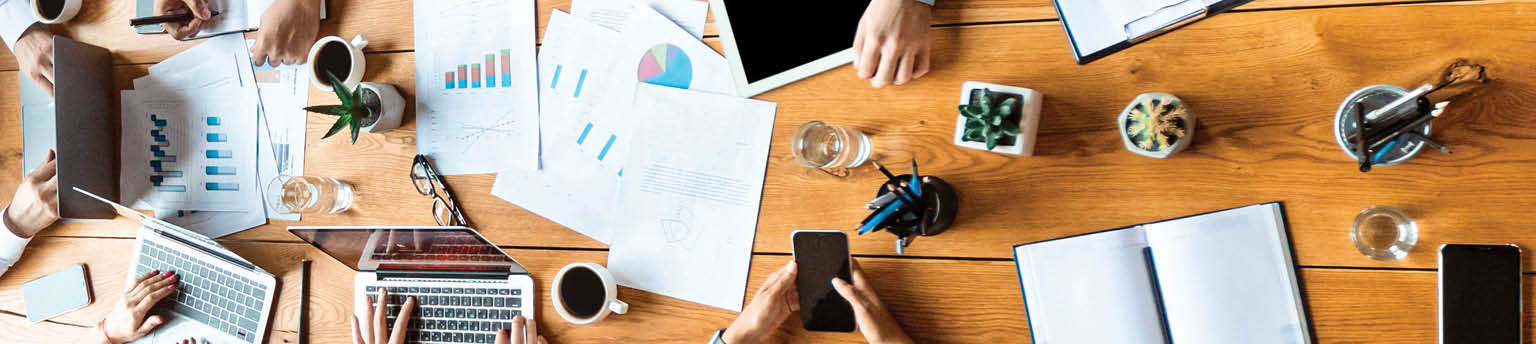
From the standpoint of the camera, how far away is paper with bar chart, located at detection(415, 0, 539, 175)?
1.18m

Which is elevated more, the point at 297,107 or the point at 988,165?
the point at 297,107

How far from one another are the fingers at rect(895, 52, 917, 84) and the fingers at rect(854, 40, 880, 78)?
0.03 m

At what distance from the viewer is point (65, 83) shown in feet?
4.33

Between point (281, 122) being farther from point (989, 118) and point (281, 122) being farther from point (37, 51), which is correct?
point (989, 118)

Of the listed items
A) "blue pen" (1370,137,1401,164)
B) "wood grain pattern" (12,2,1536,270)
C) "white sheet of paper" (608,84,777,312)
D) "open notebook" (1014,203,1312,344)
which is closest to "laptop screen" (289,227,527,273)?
"white sheet of paper" (608,84,777,312)

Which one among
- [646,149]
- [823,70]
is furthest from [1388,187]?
[646,149]

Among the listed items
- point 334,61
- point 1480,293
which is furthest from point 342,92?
point 1480,293

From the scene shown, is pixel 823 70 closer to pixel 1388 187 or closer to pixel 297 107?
pixel 1388 187

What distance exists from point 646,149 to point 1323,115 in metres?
0.88

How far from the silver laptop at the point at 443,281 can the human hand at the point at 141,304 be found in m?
0.41

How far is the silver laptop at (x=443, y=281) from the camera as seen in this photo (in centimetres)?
115

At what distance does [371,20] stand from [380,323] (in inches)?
19.5

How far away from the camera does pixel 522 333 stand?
117cm

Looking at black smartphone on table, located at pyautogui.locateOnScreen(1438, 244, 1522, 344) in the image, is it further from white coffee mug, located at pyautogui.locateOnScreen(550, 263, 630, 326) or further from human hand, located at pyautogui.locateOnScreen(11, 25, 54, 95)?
human hand, located at pyautogui.locateOnScreen(11, 25, 54, 95)
